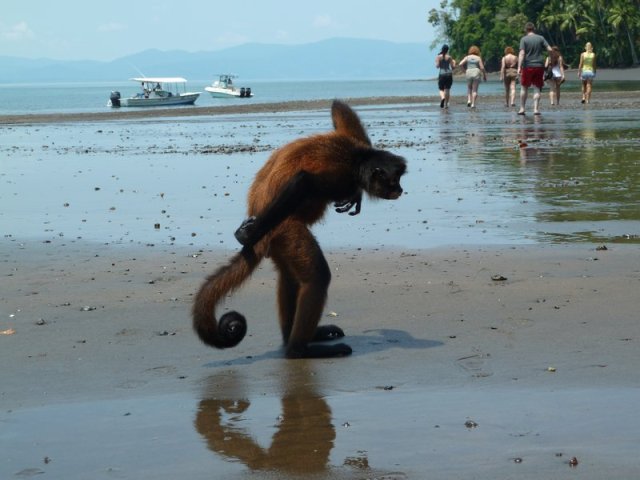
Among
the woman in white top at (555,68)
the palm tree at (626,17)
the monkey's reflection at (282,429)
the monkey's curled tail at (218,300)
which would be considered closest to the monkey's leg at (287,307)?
the monkey's curled tail at (218,300)

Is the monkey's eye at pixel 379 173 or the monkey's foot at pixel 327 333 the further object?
the monkey's foot at pixel 327 333

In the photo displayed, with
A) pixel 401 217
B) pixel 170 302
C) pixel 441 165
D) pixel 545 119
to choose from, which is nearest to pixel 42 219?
pixel 401 217

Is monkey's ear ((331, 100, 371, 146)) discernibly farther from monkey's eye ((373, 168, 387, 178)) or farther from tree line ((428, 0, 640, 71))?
tree line ((428, 0, 640, 71))

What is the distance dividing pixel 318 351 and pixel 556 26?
11208 cm

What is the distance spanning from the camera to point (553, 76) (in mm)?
35062

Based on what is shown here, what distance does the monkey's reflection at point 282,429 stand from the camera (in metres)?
4.93

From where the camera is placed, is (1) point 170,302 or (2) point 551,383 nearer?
(2) point 551,383

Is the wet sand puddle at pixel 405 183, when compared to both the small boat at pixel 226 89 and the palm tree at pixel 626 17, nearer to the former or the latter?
the small boat at pixel 226 89

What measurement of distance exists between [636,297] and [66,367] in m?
3.74

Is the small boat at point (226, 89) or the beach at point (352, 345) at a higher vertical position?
the beach at point (352, 345)

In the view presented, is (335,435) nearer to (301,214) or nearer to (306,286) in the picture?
(306,286)

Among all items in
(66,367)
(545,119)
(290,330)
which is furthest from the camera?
(545,119)

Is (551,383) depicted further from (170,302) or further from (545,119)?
(545,119)

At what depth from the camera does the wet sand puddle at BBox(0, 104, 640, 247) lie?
11656 mm
